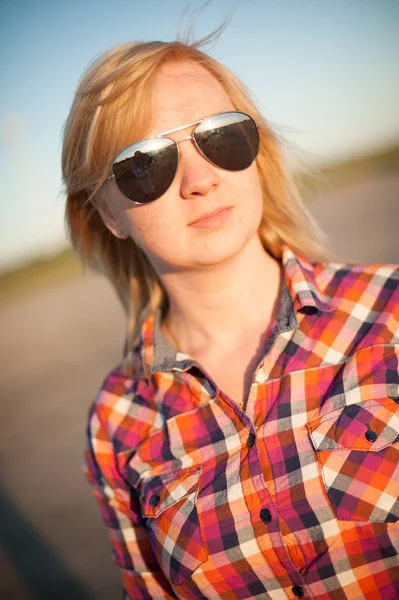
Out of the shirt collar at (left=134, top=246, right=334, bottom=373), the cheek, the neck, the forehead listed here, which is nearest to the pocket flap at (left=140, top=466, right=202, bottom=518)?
the shirt collar at (left=134, top=246, right=334, bottom=373)

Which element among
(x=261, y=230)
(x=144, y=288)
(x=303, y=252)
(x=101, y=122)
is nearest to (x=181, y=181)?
(x=101, y=122)

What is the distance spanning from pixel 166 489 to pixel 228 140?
52.3 inches

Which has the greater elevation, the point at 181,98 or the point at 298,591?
the point at 181,98

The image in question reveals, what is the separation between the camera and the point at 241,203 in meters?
2.00

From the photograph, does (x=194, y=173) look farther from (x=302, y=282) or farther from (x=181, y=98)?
(x=302, y=282)

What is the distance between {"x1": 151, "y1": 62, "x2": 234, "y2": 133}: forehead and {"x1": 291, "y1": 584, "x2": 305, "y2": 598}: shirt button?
1647mm

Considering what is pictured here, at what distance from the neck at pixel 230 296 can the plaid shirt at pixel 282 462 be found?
13cm

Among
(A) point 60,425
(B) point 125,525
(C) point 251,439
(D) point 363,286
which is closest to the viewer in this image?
(C) point 251,439

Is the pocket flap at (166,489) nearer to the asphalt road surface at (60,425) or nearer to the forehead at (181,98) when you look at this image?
the forehead at (181,98)

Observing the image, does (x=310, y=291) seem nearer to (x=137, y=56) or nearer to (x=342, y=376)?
(x=342, y=376)

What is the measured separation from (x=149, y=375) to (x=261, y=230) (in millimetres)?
823

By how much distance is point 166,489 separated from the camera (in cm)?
196

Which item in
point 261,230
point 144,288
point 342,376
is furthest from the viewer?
point 144,288

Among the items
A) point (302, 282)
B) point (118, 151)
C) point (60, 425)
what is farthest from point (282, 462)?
point (60, 425)
